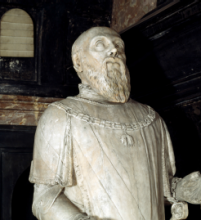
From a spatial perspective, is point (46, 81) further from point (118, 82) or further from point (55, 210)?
point (55, 210)

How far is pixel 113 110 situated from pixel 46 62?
179 centimetres

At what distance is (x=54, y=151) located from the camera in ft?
8.31

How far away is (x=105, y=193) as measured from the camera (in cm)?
245

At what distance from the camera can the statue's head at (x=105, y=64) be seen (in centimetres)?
271

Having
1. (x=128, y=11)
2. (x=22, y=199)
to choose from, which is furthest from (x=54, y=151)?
(x=128, y=11)

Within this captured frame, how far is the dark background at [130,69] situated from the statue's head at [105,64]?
0.77 m

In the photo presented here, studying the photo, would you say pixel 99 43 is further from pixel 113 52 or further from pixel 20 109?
pixel 20 109

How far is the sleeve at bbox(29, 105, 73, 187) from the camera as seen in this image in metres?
2.50

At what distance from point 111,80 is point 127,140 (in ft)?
1.40

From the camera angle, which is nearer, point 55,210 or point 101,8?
point 55,210

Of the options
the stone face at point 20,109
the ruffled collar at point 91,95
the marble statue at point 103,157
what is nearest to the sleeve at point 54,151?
the marble statue at point 103,157

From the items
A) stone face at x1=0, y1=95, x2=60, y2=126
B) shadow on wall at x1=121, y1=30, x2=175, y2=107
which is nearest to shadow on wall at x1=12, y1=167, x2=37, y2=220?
stone face at x1=0, y1=95, x2=60, y2=126

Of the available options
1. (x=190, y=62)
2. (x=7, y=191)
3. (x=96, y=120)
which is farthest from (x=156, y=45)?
(x=7, y=191)

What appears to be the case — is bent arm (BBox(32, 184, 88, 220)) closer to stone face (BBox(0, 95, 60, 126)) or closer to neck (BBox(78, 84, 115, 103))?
neck (BBox(78, 84, 115, 103))
